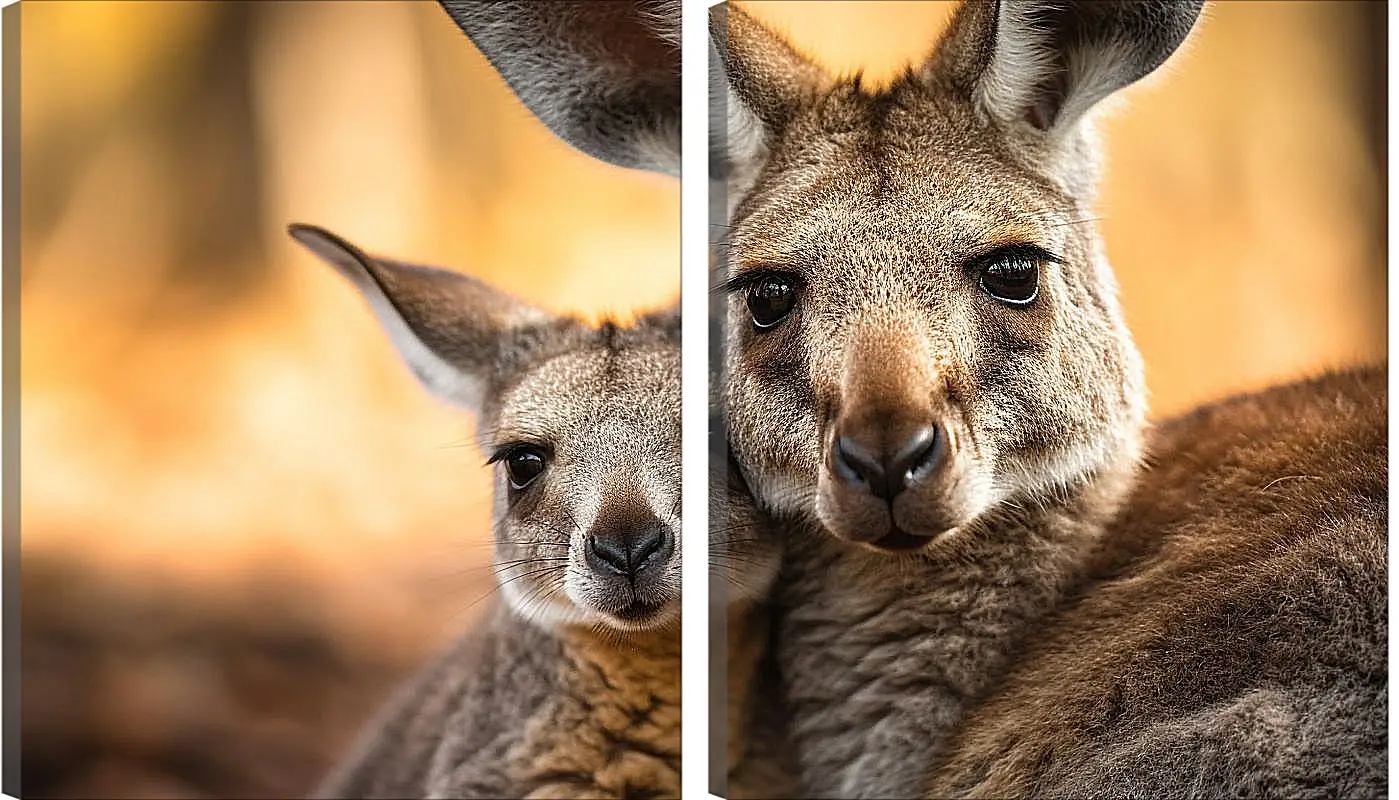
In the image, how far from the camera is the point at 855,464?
4.32ft

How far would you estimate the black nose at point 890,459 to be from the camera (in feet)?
4.19

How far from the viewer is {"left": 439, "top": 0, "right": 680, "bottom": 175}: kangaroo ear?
1.61 metres

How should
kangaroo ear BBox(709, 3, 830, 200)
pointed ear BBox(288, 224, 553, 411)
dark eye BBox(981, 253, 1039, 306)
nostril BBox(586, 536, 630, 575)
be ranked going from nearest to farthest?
dark eye BBox(981, 253, 1039, 306)
kangaroo ear BBox(709, 3, 830, 200)
nostril BBox(586, 536, 630, 575)
pointed ear BBox(288, 224, 553, 411)

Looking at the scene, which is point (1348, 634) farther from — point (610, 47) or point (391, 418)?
point (391, 418)

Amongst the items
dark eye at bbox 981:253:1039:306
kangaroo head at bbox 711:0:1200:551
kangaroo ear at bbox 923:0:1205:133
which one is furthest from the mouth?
kangaroo ear at bbox 923:0:1205:133

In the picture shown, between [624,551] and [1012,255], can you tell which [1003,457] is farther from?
[624,551]

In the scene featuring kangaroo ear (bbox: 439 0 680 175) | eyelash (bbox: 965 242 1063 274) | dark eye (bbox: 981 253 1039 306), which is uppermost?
kangaroo ear (bbox: 439 0 680 175)

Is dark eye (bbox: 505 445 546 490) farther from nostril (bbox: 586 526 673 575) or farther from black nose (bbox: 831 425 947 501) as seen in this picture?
black nose (bbox: 831 425 947 501)

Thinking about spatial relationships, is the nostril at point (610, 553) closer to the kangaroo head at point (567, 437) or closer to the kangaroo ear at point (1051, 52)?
the kangaroo head at point (567, 437)

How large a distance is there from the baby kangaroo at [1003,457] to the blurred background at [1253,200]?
0.13ft

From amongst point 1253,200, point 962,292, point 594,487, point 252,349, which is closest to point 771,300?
point 962,292

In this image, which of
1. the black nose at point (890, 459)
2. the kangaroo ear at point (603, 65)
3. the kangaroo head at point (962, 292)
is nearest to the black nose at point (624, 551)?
the kangaroo head at point (962, 292)

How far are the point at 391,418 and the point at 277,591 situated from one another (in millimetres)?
377

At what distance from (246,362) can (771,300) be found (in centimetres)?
103
